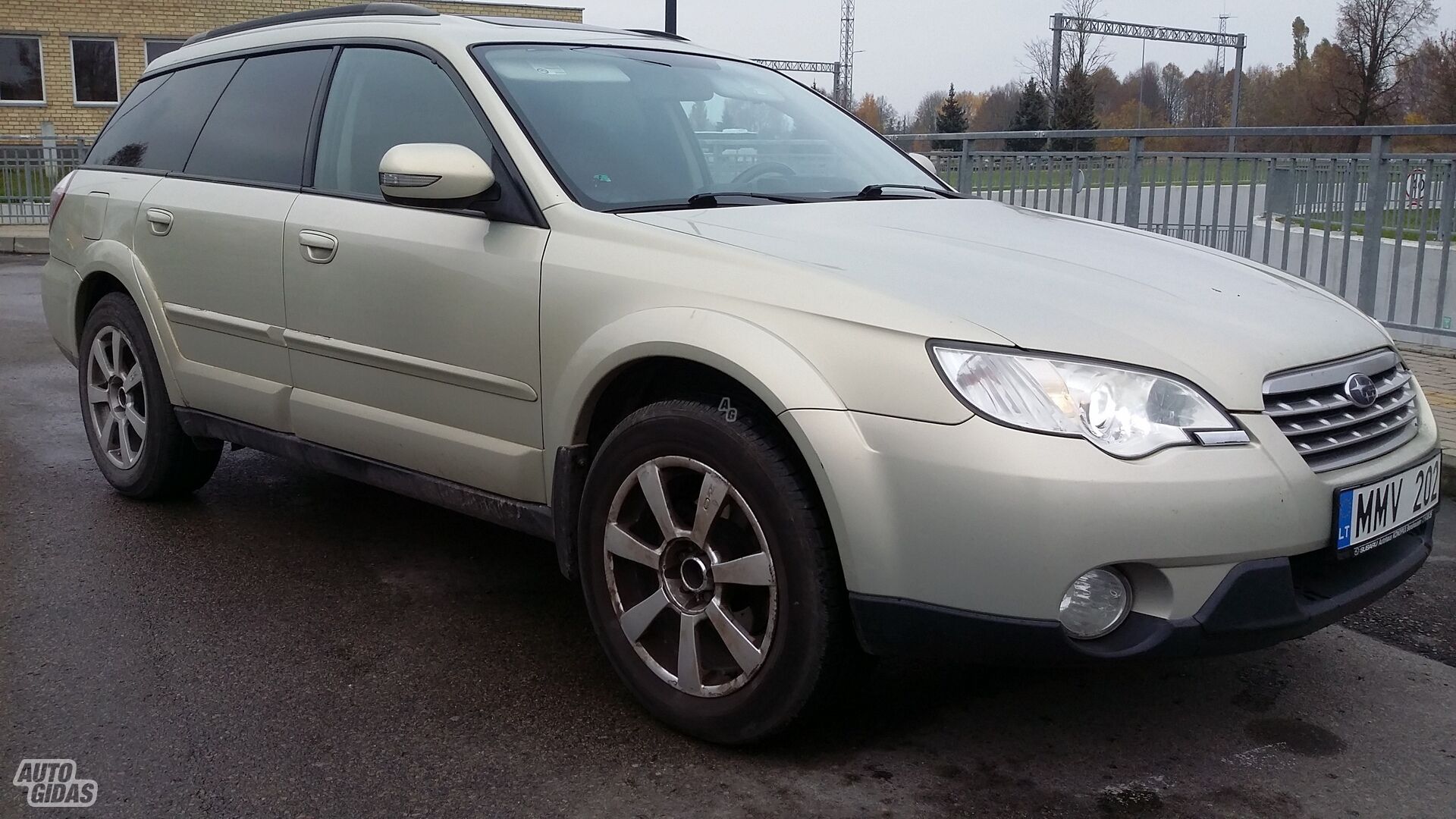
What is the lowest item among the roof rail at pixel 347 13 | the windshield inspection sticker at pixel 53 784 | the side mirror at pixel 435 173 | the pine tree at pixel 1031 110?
the windshield inspection sticker at pixel 53 784

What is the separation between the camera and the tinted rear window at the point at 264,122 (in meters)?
4.26

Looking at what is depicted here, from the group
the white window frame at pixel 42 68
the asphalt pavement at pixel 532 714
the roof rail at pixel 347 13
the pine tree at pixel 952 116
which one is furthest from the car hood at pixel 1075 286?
the pine tree at pixel 952 116

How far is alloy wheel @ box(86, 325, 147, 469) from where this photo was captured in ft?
16.3

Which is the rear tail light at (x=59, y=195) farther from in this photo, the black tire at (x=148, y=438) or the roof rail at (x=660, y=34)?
the roof rail at (x=660, y=34)

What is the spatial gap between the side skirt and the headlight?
4.07 feet

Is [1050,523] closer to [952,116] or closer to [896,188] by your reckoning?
[896,188]

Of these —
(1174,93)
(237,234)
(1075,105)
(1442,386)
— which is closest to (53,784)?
(237,234)

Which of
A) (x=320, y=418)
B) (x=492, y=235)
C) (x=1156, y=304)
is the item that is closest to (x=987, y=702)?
(x=1156, y=304)

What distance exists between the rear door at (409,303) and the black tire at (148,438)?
37.9 inches

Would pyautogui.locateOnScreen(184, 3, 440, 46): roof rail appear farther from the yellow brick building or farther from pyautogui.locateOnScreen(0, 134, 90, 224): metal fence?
the yellow brick building

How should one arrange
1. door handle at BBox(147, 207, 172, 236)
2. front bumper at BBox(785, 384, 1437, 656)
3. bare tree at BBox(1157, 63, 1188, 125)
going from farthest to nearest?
bare tree at BBox(1157, 63, 1188, 125), door handle at BBox(147, 207, 172, 236), front bumper at BBox(785, 384, 1437, 656)

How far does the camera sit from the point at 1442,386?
21.9 ft

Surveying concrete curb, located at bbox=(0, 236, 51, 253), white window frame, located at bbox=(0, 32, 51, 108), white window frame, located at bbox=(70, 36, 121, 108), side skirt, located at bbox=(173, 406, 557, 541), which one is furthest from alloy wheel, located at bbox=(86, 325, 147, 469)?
white window frame, located at bbox=(0, 32, 51, 108)

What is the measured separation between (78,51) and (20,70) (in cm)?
142
